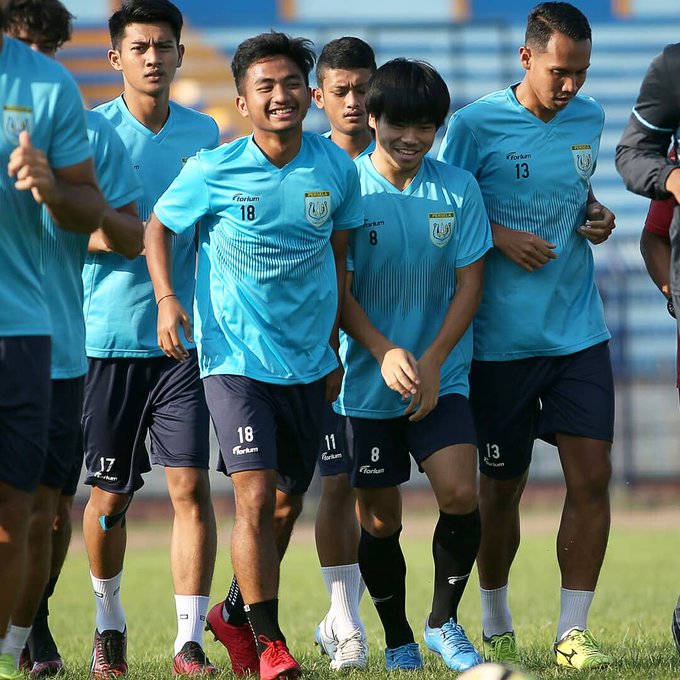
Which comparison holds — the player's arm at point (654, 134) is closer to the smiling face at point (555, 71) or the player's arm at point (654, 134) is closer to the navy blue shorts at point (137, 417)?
the smiling face at point (555, 71)

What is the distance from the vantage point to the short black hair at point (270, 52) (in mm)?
5859

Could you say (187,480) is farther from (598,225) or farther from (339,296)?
(598,225)

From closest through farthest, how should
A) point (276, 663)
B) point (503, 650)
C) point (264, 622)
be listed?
point (276, 663), point (264, 622), point (503, 650)

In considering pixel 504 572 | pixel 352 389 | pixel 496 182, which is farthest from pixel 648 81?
pixel 504 572

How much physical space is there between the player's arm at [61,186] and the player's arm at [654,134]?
2.21 metres

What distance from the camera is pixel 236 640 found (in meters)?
6.29

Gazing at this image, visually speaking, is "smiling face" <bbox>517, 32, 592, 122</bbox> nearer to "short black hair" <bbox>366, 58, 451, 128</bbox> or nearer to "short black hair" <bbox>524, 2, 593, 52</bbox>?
"short black hair" <bbox>524, 2, 593, 52</bbox>

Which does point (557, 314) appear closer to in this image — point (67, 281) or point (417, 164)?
point (417, 164)

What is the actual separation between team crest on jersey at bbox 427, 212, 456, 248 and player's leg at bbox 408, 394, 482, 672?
696mm

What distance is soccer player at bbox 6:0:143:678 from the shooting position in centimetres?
499

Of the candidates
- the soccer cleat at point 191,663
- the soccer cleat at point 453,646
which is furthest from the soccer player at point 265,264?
the soccer cleat at point 453,646

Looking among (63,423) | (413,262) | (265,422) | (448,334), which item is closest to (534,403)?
(448,334)

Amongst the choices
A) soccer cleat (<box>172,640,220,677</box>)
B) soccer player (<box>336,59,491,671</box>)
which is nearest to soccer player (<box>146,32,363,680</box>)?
soccer player (<box>336,59,491,671</box>)

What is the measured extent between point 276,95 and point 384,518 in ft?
6.43
